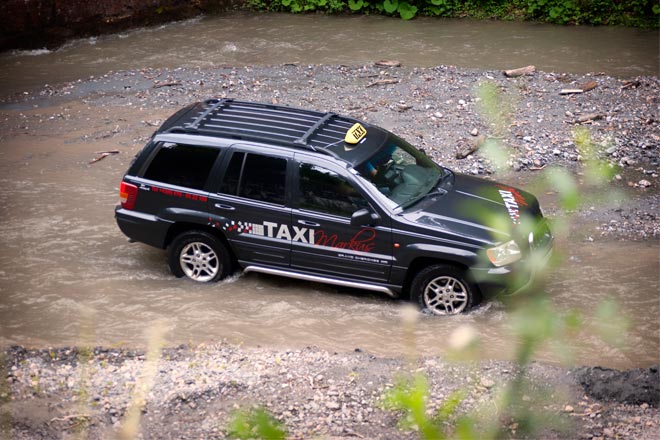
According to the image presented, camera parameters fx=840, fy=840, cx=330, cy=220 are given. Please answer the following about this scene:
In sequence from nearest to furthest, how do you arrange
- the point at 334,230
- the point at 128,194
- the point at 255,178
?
the point at 334,230
the point at 255,178
the point at 128,194

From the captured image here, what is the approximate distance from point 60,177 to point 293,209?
518 centimetres

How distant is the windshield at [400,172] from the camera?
8258mm

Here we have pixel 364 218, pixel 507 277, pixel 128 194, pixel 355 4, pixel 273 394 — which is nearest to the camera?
pixel 273 394

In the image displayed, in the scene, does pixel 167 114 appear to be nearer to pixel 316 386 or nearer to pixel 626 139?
pixel 626 139

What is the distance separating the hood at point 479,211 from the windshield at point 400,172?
0.18 m

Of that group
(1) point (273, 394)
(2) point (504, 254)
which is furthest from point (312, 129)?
(1) point (273, 394)

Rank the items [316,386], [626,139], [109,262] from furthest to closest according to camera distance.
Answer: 1. [626,139]
2. [109,262]
3. [316,386]

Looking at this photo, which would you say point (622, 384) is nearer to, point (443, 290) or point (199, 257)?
point (443, 290)

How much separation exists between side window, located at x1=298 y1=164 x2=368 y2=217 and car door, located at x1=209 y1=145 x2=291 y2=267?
0.20m

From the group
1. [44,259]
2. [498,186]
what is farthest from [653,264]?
[44,259]

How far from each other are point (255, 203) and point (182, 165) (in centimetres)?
91

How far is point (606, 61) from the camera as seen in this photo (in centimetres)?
1681

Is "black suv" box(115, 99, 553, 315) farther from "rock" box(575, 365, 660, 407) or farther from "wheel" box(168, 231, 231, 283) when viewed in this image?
"rock" box(575, 365, 660, 407)

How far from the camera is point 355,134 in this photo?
8562 mm
